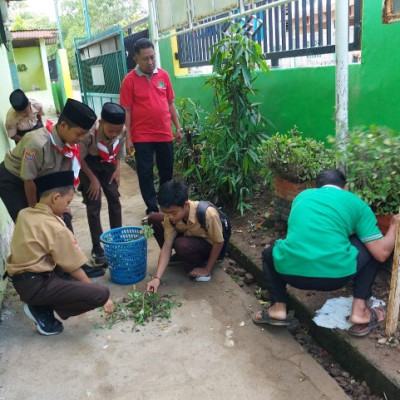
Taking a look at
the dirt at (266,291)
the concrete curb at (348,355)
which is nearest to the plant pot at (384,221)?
the dirt at (266,291)

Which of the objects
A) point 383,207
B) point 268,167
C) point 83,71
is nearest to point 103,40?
point 83,71

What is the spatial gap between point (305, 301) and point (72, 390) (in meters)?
1.61

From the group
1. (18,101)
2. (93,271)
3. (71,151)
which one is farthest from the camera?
(18,101)

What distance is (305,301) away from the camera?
292 centimetres

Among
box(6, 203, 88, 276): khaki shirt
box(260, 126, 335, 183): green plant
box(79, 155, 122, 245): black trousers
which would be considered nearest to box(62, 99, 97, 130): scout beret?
box(6, 203, 88, 276): khaki shirt

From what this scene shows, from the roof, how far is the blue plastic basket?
44.6 feet

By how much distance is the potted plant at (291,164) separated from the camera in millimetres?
3547

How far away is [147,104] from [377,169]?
2.54m

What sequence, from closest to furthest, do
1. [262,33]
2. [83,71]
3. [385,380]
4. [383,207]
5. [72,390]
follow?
[385,380] < [72,390] < [383,207] < [262,33] < [83,71]

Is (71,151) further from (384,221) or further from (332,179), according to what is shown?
(384,221)

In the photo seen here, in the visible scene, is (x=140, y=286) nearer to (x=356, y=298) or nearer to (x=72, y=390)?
(x=72, y=390)

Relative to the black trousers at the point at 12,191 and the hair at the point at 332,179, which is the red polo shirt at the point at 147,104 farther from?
the hair at the point at 332,179

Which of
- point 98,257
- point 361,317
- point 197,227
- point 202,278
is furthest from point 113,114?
point 361,317

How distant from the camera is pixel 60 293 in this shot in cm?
278
